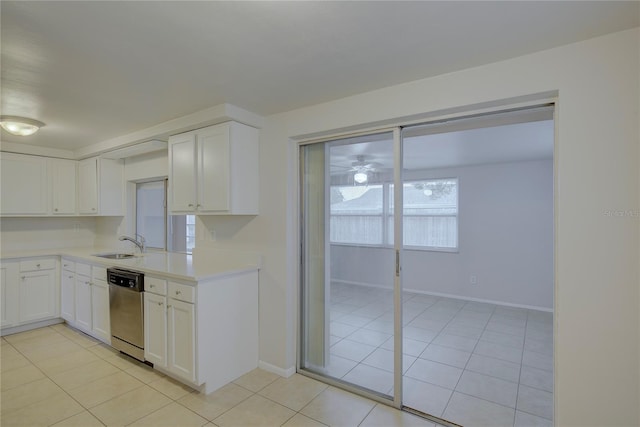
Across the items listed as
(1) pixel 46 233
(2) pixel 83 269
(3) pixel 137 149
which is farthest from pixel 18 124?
(1) pixel 46 233

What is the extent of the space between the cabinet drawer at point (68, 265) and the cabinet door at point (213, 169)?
82.1 inches

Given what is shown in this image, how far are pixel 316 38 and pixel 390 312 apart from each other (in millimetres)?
1978

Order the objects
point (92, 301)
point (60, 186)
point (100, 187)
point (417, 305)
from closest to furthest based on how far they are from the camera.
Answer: point (92, 301) → point (100, 187) → point (60, 186) → point (417, 305)

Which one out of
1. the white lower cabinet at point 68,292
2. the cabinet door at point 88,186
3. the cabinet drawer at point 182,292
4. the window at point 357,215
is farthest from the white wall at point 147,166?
the window at point 357,215

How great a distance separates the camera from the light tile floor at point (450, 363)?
92.9 inches

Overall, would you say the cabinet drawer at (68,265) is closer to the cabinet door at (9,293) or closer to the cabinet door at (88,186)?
the cabinet door at (9,293)

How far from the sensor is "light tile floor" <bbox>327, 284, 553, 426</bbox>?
2.36 metres

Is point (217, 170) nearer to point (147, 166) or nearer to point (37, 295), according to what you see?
point (147, 166)

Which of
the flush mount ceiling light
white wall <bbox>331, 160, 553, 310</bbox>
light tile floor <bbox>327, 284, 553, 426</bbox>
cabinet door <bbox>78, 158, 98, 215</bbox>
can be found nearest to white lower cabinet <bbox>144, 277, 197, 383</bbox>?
light tile floor <bbox>327, 284, 553, 426</bbox>

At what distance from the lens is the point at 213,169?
2.83 metres

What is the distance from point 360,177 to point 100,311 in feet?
9.89

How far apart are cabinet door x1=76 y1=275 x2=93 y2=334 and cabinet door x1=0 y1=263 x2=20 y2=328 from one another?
2.42 ft

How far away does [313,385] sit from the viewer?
8.72 ft

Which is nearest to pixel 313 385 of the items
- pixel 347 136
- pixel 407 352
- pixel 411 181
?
pixel 407 352
